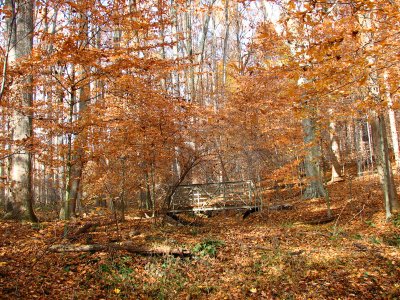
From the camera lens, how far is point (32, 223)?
8.00 m

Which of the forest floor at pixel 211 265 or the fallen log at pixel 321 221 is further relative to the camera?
the fallen log at pixel 321 221

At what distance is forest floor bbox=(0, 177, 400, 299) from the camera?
4.68 m

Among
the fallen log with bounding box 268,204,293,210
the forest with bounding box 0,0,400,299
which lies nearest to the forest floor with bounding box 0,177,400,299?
the forest with bounding box 0,0,400,299

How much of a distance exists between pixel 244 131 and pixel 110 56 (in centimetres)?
718

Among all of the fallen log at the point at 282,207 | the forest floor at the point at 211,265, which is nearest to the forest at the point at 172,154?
the forest floor at the point at 211,265

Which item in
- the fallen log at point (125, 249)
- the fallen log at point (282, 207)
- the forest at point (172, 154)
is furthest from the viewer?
the fallen log at point (282, 207)

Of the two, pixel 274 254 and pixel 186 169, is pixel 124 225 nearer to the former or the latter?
pixel 186 169

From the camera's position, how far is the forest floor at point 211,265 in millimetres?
4684

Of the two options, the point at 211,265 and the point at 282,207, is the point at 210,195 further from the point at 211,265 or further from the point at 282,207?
the point at 211,265

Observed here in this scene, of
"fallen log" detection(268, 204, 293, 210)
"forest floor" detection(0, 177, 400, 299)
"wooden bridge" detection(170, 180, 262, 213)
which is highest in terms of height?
"wooden bridge" detection(170, 180, 262, 213)

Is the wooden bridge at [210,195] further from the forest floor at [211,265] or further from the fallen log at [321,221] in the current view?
the forest floor at [211,265]

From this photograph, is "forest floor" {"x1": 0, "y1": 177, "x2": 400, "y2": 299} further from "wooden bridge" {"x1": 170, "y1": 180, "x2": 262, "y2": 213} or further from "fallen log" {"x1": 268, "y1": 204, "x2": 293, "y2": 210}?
"fallen log" {"x1": 268, "y1": 204, "x2": 293, "y2": 210}

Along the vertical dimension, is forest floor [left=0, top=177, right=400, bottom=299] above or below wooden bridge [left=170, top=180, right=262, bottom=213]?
below

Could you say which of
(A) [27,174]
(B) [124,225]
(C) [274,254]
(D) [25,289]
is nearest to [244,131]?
(B) [124,225]
